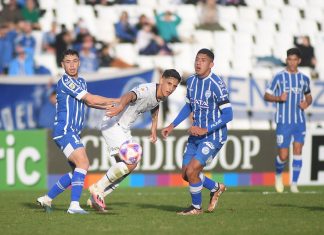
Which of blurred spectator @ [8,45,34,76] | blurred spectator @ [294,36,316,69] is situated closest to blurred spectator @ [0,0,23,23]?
blurred spectator @ [8,45,34,76]

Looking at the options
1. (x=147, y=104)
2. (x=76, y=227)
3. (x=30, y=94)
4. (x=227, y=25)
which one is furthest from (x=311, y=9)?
(x=76, y=227)

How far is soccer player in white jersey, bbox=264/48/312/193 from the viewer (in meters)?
15.0

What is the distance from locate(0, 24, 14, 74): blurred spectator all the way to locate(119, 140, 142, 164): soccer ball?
27.2 ft

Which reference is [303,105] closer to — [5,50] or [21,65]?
[21,65]

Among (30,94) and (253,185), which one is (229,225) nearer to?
(253,185)

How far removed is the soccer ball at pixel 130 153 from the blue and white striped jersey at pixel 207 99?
0.82m

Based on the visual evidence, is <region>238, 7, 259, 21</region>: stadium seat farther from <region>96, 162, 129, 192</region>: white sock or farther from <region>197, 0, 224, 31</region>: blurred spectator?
<region>96, 162, 129, 192</region>: white sock

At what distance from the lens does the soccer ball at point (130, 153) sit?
36.6 feet

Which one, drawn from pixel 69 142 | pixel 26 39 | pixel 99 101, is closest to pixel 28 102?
pixel 26 39

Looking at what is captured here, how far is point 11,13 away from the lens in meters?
19.9

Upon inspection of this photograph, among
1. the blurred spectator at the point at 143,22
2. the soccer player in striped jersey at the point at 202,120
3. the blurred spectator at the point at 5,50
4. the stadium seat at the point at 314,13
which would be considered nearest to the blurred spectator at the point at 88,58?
the blurred spectator at the point at 5,50

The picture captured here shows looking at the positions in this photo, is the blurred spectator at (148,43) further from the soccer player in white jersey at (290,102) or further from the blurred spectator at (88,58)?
the soccer player in white jersey at (290,102)

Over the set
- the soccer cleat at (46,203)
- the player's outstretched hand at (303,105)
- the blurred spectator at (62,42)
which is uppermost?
the blurred spectator at (62,42)

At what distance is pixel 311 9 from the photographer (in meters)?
24.6
